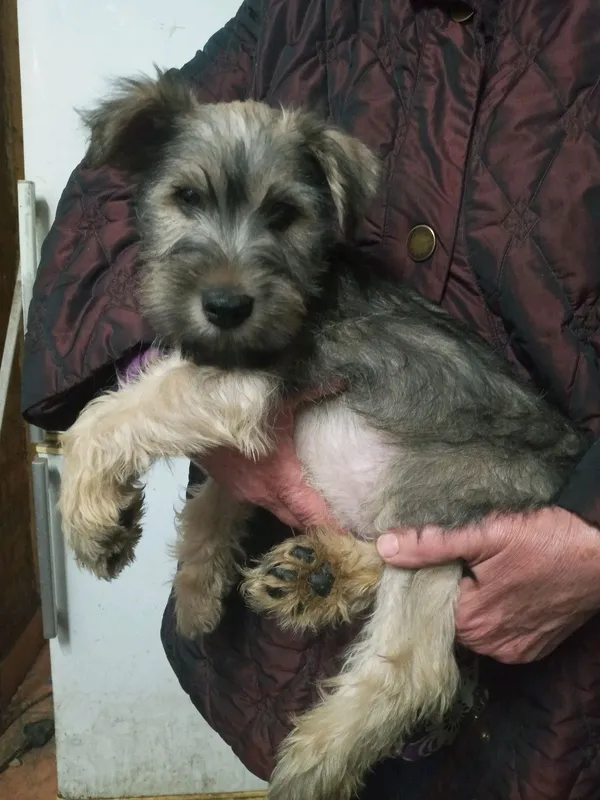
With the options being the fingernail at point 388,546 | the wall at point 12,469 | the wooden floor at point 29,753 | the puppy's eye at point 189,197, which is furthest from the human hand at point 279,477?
the wooden floor at point 29,753

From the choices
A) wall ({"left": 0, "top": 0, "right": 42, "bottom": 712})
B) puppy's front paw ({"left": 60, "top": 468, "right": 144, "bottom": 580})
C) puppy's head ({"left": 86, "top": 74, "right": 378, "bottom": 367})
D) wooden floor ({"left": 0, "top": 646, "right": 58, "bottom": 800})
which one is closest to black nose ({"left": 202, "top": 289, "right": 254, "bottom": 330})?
puppy's head ({"left": 86, "top": 74, "right": 378, "bottom": 367})

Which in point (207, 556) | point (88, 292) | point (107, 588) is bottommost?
point (107, 588)

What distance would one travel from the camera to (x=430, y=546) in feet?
4.14

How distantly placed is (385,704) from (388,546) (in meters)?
0.29

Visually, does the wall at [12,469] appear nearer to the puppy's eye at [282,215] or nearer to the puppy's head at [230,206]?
the puppy's head at [230,206]

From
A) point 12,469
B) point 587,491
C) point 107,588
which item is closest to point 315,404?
point 587,491

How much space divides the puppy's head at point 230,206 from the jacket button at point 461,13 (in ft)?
0.91

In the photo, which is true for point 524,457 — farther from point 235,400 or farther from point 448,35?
point 448,35

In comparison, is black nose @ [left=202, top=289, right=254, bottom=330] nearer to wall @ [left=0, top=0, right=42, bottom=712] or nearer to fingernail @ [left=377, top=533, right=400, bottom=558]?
fingernail @ [left=377, top=533, right=400, bottom=558]

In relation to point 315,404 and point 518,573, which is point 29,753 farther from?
point 518,573

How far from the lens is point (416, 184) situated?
1.32m

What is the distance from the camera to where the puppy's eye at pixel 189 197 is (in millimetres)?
1390

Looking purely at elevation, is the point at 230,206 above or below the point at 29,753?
above

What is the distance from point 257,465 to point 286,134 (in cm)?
65
